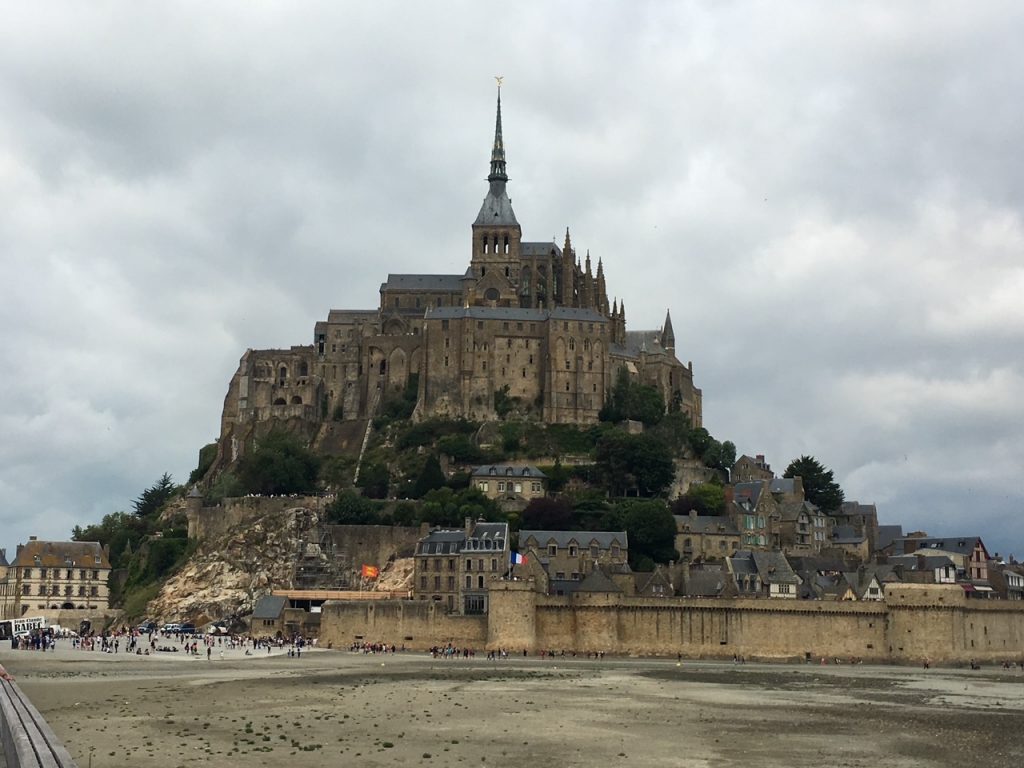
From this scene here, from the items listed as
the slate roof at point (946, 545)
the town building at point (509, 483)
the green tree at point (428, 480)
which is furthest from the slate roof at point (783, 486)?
the green tree at point (428, 480)

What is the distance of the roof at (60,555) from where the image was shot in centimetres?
8825

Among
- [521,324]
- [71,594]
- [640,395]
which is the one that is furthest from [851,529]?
[71,594]

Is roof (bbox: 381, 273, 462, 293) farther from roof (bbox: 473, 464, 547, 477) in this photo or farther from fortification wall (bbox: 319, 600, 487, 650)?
fortification wall (bbox: 319, 600, 487, 650)

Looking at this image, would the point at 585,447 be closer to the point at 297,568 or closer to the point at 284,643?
the point at 297,568

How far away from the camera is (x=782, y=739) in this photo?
35.8 m

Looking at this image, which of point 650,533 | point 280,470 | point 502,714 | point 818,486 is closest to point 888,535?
point 818,486

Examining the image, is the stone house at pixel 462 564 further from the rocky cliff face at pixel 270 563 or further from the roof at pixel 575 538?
the roof at pixel 575 538

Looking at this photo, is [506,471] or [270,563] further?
[506,471]

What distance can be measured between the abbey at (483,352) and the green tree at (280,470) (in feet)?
29.5

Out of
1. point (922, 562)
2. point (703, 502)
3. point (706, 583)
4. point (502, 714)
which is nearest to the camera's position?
point (502, 714)

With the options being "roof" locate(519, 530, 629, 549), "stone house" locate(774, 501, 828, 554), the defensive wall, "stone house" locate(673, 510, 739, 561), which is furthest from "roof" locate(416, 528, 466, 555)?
"stone house" locate(774, 501, 828, 554)

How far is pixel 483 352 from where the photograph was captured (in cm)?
10438

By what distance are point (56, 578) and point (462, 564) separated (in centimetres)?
3169

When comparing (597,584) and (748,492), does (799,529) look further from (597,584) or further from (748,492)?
(597,584)
